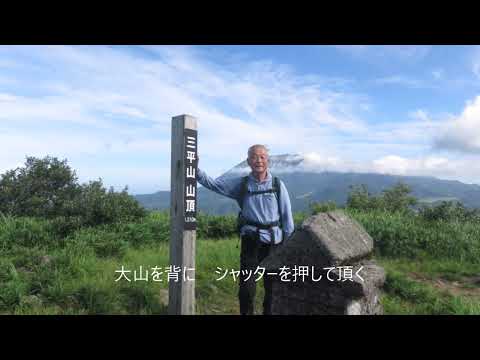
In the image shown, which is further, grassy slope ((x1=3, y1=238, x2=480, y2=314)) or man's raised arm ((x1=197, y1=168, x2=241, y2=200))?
grassy slope ((x1=3, y1=238, x2=480, y2=314))

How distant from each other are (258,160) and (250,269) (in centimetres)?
139

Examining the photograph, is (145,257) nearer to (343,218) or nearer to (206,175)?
(206,175)

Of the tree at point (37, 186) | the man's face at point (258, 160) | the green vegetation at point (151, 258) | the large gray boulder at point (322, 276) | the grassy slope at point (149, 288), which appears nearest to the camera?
the large gray boulder at point (322, 276)

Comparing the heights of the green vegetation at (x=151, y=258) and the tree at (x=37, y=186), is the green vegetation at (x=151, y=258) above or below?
below

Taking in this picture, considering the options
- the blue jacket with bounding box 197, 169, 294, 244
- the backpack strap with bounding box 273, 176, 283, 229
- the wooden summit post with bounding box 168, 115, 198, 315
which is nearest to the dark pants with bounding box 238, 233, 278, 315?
the blue jacket with bounding box 197, 169, 294, 244

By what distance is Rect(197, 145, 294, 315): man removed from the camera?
17.8 ft

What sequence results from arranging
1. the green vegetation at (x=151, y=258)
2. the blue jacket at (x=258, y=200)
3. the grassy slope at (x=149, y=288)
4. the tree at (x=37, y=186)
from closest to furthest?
the blue jacket at (x=258, y=200) < the grassy slope at (x=149, y=288) < the green vegetation at (x=151, y=258) < the tree at (x=37, y=186)

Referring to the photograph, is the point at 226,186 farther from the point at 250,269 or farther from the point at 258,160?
the point at 250,269

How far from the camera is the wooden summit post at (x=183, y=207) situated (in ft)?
16.6

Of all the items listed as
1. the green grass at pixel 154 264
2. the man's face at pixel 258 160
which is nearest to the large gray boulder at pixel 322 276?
the green grass at pixel 154 264

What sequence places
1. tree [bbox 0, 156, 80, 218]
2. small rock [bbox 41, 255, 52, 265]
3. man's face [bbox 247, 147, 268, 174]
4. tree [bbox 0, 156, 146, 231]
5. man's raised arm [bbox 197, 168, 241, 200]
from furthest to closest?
tree [bbox 0, 156, 80, 218]
tree [bbox 0, 156, 146, 231]
small rock [bbox 41, 255, 52, 265]
man's raised arm [bbox 197, 168, 241, 200]
man's face [bbox 247, 147, 268, 174]

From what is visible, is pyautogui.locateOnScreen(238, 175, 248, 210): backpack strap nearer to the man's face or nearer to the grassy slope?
the man's face

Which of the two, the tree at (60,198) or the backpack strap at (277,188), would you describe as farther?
the tree at (60,198)

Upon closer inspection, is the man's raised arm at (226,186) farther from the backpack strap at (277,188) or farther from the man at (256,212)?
the backpack strap at (277,188)
